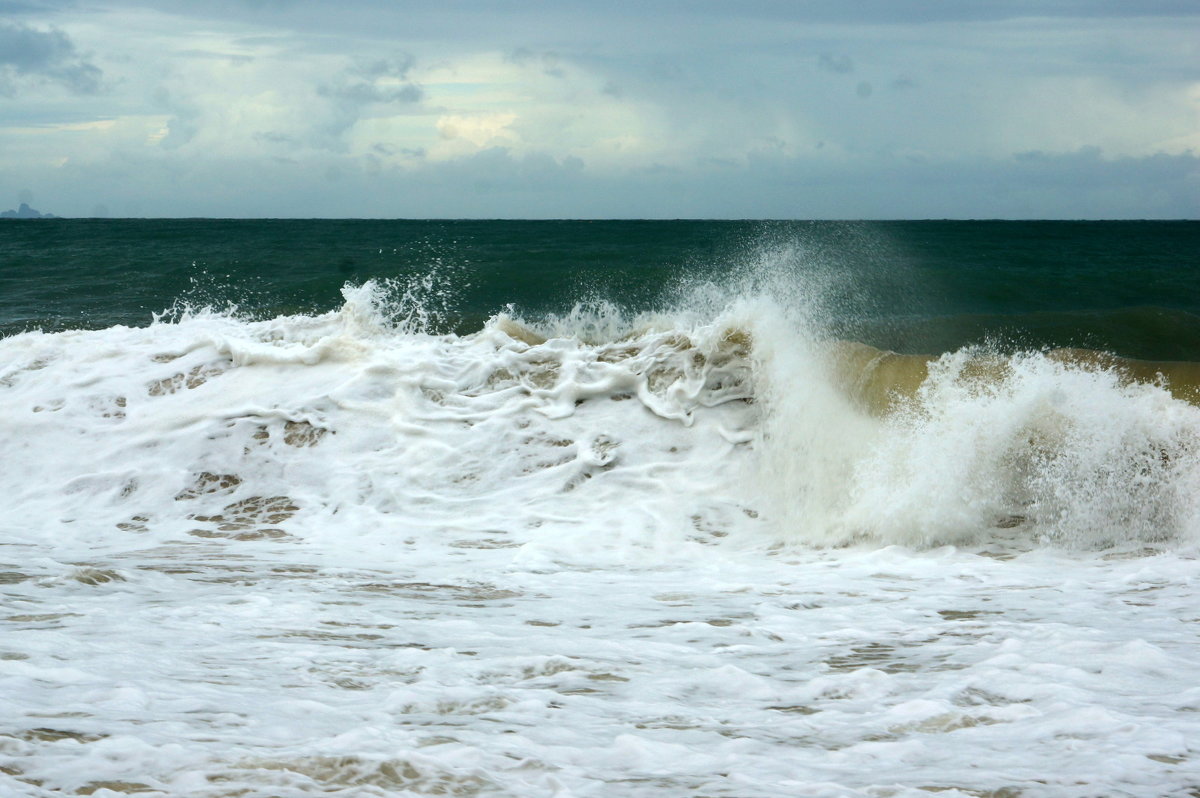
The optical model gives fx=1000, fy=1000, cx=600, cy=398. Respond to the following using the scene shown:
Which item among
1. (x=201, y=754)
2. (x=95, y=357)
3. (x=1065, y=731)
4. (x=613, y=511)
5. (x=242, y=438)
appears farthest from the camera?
(x=95, y=357)

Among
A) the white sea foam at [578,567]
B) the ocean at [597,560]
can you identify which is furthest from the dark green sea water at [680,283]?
the white sea foam at [578,567]

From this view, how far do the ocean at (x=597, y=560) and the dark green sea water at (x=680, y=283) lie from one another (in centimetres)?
302

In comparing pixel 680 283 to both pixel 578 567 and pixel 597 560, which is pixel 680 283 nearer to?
pixel 597 560

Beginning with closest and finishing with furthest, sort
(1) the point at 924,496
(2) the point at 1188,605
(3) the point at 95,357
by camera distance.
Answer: (2) the point at 1188,605, (1) the point at 924,496, (3) the point at 95,357

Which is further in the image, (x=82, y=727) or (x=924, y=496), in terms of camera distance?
(x=924, y=496)

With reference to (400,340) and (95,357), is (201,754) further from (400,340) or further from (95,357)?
(95,357)

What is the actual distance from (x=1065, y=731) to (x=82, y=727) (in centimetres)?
277

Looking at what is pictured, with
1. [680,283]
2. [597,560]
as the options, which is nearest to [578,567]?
[597,560]

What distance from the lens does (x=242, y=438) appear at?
7.81 m

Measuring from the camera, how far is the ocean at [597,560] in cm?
275

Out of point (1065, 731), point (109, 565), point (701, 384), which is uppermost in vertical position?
point (701, 384)

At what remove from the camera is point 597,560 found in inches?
230

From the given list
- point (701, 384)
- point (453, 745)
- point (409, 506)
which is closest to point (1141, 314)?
point (701, 384)

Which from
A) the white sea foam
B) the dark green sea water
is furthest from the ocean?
the dark green sea water
